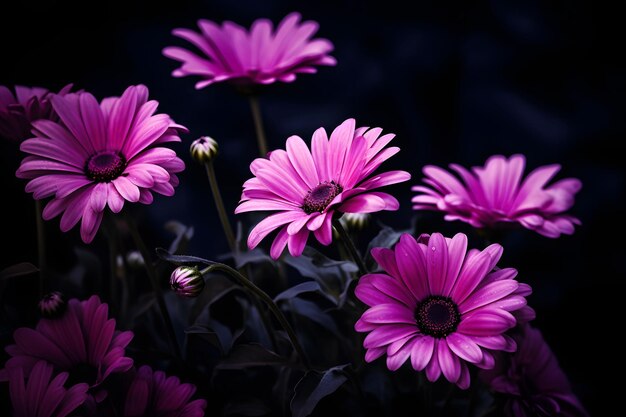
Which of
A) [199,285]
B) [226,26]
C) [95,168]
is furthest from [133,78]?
[199,285]

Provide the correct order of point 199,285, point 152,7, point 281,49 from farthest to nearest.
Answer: point 152,7 < point 281,49 < point 199,285

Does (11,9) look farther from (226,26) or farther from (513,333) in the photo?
(513,333)

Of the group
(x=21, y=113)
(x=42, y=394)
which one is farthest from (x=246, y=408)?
(x=21, y=113)

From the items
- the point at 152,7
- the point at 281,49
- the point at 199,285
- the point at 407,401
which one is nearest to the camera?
the point at 199,285

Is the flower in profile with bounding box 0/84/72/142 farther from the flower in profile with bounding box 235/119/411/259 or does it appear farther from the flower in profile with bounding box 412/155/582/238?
the flower in profile with bounding box 412/155/582/238

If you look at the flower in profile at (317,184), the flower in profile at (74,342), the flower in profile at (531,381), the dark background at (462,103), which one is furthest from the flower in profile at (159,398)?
the dark background at (462,103)

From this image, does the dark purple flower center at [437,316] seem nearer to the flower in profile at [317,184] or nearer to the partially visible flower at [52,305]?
the flower in profile at [317,184]
